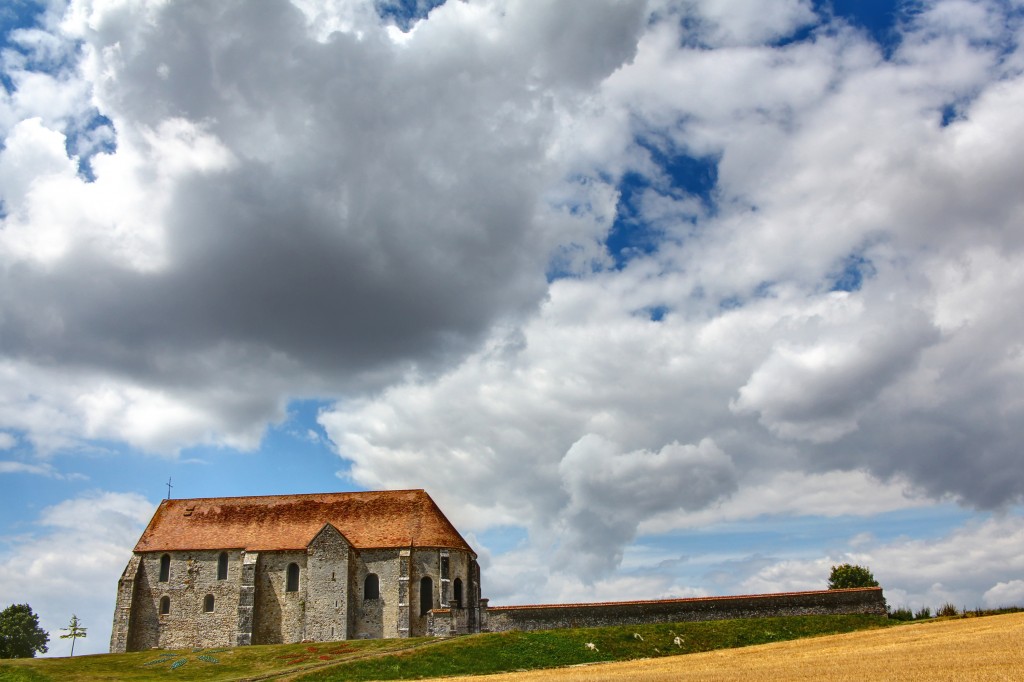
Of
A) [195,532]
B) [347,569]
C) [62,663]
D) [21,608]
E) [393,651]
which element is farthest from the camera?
[21,608]

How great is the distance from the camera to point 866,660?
28125 mm

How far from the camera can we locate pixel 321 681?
35062mm

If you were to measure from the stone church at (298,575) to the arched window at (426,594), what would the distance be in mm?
63

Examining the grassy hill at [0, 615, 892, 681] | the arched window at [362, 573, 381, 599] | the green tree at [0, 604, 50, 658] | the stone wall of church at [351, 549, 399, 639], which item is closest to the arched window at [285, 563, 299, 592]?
the stone wall of church at [351, 549, 399, 639]

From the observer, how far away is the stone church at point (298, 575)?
51750 millimetres

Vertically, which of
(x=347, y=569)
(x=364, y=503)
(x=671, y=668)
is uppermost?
(x=364, y=503)

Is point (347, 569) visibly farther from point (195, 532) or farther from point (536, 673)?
point (536, 673)

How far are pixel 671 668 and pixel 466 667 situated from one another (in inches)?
377

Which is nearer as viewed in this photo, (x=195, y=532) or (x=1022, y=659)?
(x=1022, y=659)

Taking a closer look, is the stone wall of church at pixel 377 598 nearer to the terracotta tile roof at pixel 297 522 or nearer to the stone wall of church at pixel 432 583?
the terracotta tile roof at pixel 297 522

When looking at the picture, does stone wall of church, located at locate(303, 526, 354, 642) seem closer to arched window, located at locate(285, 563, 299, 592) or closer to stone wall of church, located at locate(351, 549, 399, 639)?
stone wall of church, located at locate(351, 549, 399, 639)

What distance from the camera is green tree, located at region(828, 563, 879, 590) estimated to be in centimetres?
6231

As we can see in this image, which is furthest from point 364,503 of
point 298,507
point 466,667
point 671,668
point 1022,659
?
point 1022,659

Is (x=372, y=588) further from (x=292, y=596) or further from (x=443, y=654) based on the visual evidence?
(x=443, y=654)
